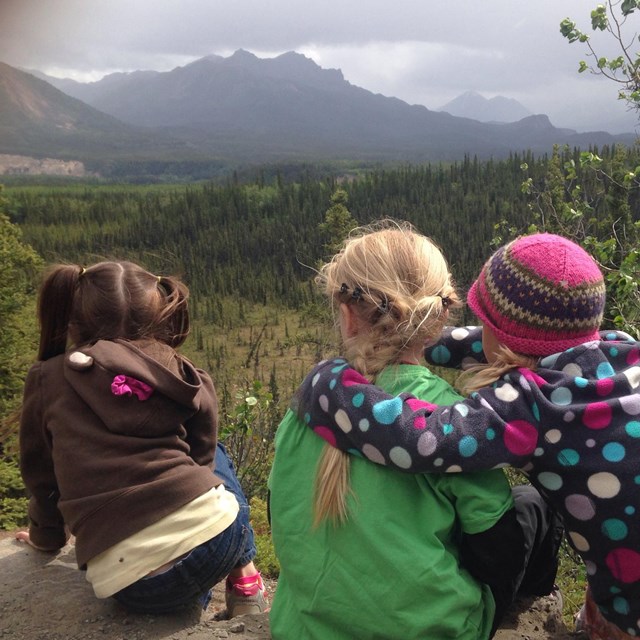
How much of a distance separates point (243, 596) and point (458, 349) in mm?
1619

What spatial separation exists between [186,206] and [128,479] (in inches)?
3555

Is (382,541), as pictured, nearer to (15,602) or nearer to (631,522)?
(631,522)

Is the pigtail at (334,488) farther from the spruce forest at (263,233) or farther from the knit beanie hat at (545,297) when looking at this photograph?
the spruce forest at (263,233)

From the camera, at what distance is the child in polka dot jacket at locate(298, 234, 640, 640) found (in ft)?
6.46

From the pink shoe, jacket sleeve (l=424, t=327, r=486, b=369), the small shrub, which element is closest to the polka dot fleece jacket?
jacket sleeve (l=424, t=327, r=486, b=369)

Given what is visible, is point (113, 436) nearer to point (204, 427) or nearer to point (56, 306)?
point (204, 427)

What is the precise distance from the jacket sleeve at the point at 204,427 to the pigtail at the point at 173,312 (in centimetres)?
23

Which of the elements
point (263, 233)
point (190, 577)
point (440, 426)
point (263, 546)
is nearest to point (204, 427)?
point (190, 577)

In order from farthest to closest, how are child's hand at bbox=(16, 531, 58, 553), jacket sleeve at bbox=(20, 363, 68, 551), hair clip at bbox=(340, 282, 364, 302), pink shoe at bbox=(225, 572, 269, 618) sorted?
1. child's hand at bbox=(16, 531, 58, 553)
2. pink shoe at bbox=(225, 572, 269, 618)
3. jacket sleeve at bbox=(20, 363, 68, 551)
4. hair clip at bbox=(340, 282, 364, 302)

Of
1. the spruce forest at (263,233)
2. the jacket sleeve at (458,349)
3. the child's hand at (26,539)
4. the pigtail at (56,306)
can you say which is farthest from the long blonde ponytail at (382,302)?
the spruce forest at (263,233)

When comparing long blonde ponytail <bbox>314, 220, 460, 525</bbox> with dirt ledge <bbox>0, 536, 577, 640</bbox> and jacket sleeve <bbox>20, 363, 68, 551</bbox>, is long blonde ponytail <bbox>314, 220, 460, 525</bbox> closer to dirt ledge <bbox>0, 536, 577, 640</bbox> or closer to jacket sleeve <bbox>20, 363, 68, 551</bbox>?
dirt ledge <bbox>0, 536, 577, 640</bbox>

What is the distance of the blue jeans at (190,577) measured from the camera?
2.63 metres

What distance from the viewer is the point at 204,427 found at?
287 cm

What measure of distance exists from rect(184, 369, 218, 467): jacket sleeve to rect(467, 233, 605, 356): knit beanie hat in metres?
1.30
